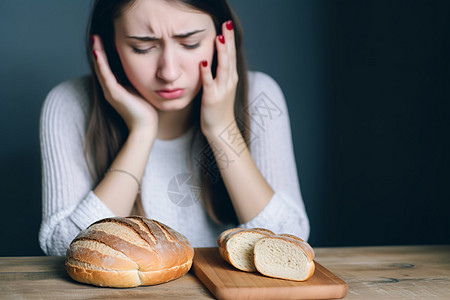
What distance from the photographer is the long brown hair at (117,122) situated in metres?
1.54

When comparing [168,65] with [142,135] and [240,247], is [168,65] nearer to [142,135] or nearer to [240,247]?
[142,135]

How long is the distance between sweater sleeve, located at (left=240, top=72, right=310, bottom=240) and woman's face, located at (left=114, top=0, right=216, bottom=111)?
0.30m

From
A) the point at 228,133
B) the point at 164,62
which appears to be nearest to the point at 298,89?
the point at 228,133

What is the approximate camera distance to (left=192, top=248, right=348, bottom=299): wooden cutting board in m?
0.87

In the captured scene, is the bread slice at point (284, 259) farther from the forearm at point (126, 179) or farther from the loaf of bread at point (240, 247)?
the forearm at point (126, 179)

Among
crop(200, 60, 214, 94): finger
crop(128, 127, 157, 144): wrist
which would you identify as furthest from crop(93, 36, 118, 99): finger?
crop(200, 60, 214, 94): finger

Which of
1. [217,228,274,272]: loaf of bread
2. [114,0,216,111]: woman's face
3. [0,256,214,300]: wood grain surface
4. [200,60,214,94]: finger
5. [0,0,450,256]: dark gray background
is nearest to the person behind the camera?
[0,256,214,300]: wood grain surface

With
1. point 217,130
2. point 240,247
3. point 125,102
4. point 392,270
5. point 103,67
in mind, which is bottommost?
point 392,270

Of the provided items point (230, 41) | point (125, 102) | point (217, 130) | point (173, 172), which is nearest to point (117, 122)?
point (125, 102)

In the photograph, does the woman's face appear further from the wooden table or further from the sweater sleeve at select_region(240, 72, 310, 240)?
the wooden table

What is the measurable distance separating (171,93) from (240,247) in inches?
24.0

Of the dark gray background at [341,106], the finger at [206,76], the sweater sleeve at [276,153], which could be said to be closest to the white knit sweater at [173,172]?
the sweater sleeve at [276,153]

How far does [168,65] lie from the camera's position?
4.54ft

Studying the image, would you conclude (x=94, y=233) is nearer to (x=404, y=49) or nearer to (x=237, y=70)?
(x=237, y=70)
